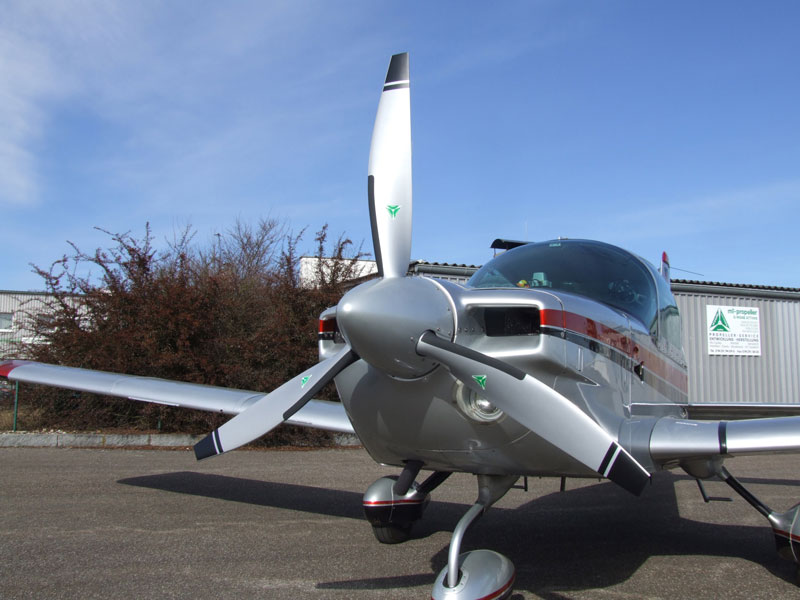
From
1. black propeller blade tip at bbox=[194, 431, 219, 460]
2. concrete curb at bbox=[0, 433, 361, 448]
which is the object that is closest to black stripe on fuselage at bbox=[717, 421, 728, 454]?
black propeller blade tip at bbox=[194, 431, 219, 460]

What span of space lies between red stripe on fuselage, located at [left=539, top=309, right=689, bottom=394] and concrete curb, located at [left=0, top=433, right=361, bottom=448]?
7.02 m

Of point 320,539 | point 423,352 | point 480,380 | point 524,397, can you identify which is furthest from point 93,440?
point 524,397

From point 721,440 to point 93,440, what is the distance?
10.7 m

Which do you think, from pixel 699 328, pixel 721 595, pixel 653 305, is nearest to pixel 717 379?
pixel 699 328

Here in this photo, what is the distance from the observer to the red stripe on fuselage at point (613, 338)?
3562mm

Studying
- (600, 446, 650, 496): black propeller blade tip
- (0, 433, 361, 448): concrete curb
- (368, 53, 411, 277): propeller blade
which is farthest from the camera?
(0, 433, 361, 448): concrete curb

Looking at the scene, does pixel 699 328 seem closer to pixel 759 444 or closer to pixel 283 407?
pixel 759 444

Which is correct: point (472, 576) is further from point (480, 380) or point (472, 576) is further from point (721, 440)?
point (721, 440)

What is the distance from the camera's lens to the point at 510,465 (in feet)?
12.7

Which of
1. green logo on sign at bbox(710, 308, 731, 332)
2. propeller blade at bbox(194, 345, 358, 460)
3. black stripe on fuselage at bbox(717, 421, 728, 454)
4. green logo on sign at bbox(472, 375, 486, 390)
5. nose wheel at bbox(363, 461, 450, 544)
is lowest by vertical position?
nose wheel at bbox(363, 461, 450, 544)

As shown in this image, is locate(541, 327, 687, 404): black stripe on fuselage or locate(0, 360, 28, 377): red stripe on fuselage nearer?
locate(541, 327, 687, 404): black stripe on fuselage

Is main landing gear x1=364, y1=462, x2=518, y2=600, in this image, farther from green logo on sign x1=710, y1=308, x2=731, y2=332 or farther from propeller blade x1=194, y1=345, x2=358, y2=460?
green logo on sign x1=710, y1=308, x2=731, y2=332

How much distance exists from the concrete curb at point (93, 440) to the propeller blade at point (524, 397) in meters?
8.77

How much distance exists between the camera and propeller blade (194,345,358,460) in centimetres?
357
